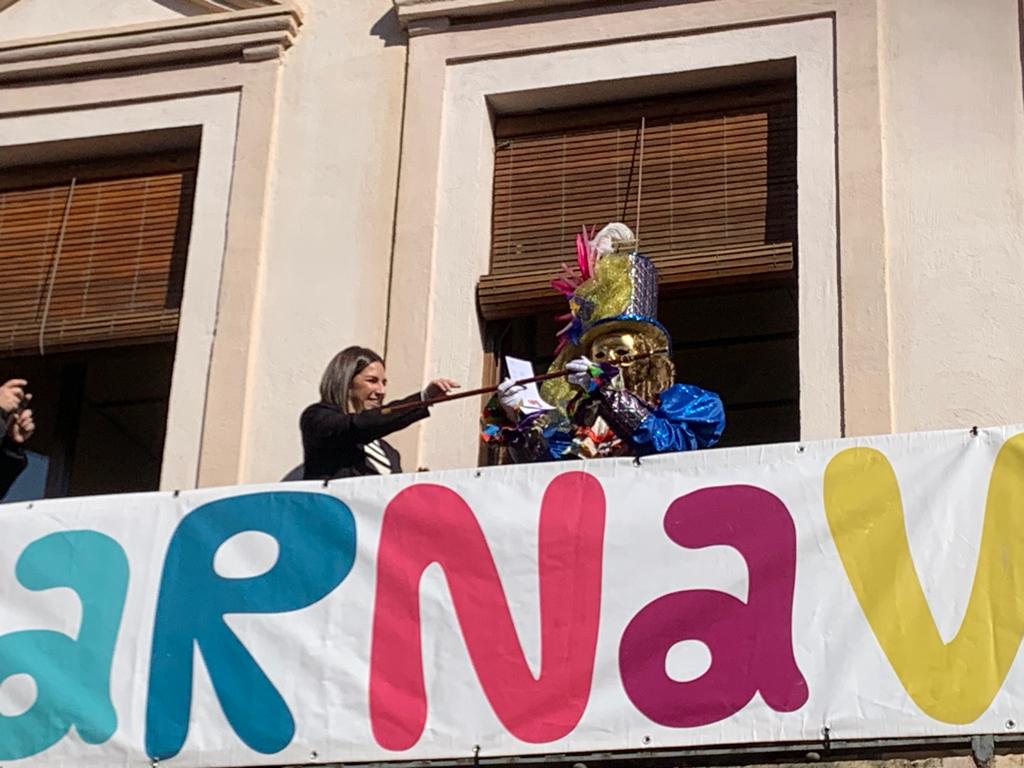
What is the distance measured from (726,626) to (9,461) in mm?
2704

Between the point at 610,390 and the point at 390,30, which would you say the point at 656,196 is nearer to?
the point at 390,30

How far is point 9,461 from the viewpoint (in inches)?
317

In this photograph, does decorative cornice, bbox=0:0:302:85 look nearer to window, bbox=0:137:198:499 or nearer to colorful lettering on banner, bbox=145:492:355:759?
window, bbox=0:137:198:499

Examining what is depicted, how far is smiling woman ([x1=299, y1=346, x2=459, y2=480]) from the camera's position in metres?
7.35

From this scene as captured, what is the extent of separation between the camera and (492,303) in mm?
8406

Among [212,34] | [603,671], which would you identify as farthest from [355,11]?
[603,671]

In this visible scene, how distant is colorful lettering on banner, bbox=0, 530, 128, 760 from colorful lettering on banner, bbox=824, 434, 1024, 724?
2.10m

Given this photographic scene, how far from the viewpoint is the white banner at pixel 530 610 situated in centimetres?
637

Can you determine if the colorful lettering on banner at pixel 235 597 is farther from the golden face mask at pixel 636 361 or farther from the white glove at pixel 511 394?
the golden face mask at pixel 636 361

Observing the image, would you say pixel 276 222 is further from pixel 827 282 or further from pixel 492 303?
pixel 827 282

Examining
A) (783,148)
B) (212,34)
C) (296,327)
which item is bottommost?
(296,327)

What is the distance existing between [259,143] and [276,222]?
1.10 feet

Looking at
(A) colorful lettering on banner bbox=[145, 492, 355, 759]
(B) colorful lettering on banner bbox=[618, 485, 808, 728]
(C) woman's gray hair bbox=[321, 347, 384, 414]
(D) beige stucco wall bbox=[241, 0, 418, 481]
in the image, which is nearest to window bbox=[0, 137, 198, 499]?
(D) beige stucco wall bbox=[241, 0, 418, 481]

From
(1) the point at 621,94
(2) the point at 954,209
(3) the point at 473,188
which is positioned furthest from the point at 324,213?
(2) the point at 954,209
